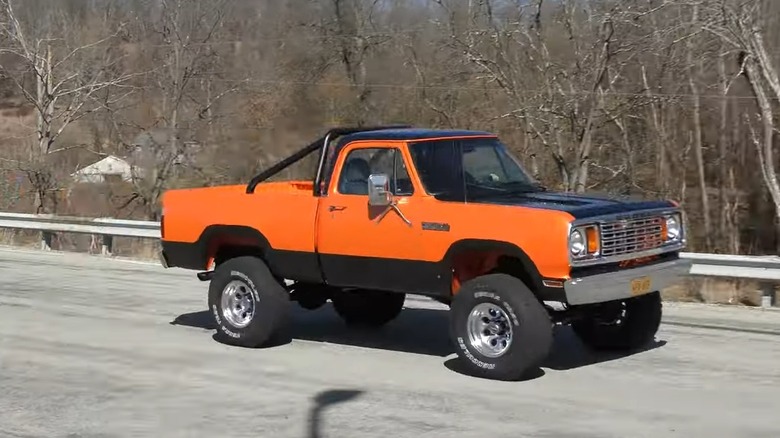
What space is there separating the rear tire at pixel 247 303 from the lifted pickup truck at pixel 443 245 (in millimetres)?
13

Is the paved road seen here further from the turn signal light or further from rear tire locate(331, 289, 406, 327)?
the turn signal light

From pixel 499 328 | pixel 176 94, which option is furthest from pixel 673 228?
pixel 176 94

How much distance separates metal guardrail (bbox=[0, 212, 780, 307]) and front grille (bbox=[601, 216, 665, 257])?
273cm

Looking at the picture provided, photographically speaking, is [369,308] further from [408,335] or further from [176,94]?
[176,94]

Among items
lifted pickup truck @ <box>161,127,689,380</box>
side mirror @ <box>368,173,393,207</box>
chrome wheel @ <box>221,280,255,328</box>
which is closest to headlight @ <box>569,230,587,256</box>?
lifted pickup truck @ <box>161,127,689,380</box>

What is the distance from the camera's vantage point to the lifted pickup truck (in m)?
7.94

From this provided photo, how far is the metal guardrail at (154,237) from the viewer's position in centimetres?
1201

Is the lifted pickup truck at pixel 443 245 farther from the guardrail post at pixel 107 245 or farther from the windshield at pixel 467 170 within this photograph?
the guardrail post at pixel 107 245

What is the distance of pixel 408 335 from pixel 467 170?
85.8 inches

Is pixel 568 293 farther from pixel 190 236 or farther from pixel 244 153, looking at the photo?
pixel 244 153

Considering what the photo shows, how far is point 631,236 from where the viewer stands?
8.23 meters

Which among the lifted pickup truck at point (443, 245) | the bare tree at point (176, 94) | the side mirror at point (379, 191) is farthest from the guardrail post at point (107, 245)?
the side mirror at point (379, 191)

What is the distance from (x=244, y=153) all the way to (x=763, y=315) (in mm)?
11906

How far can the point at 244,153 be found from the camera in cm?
2086
